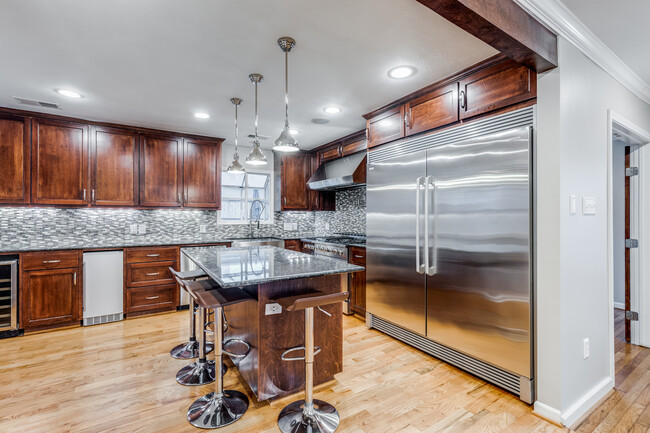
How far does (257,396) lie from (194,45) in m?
2.39

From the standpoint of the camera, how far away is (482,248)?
237 centimetres

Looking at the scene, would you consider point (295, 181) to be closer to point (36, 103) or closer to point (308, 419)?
point (36, 103)

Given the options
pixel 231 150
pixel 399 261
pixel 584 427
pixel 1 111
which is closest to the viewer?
pixel 584 427

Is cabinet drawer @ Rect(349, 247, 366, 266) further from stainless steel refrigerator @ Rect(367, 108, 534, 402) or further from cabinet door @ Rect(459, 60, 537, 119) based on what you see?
cabinet door @ Rect(459, 60, 537, 119)

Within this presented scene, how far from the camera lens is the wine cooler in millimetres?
3285

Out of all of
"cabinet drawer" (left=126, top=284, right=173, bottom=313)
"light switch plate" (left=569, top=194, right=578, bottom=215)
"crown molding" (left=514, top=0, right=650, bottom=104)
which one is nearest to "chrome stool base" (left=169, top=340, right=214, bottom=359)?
"cabinet drawer" (left=126, top=284, right=173, bottom=313)

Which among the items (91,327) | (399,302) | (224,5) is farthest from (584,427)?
(91,327)

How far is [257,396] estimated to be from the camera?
2.12 meters

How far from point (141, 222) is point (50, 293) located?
1.30 metres

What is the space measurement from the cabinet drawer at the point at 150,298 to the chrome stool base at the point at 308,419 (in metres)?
2.77

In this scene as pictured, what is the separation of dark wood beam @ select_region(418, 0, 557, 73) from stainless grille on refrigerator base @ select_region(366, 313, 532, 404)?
2026 mm

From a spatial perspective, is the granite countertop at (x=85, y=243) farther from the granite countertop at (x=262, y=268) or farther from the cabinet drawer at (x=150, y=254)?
the granite countertop at (x=262, y=268)

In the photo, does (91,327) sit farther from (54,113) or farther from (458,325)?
(458,325)

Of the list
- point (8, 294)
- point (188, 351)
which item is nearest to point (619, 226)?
point (188, 351)
